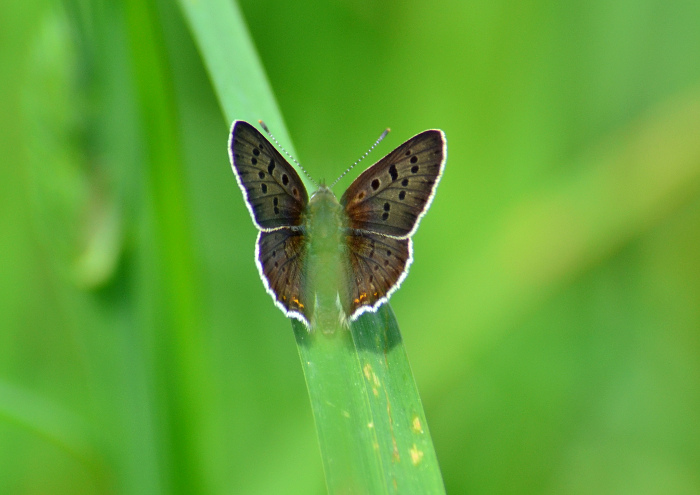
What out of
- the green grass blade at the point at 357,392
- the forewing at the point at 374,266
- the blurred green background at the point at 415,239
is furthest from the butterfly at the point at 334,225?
the blurred green background at the point at 415,239

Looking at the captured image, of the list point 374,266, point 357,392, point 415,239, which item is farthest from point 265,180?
point 415,239

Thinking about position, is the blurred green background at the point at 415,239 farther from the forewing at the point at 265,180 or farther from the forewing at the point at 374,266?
the forewing at the point at 374,266

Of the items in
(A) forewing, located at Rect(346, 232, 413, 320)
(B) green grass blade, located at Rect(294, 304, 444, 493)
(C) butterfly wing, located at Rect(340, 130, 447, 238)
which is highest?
(C) butterfly wing, located at Rect(340, 130, 447, 238)

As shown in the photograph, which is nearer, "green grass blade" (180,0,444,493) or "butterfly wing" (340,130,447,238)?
"green grass blade" (180,0,444,493)

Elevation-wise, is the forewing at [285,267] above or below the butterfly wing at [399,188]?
below

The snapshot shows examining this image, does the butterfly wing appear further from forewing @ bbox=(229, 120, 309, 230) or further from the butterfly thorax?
forewing @ bbox=(229, 120, 309, 230)

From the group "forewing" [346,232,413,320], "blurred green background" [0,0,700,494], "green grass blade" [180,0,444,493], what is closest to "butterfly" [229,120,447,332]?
"forewing" [346,232,413,320]
